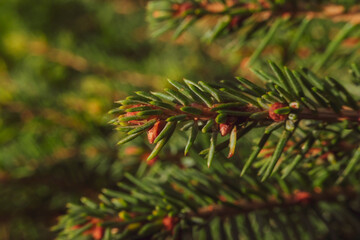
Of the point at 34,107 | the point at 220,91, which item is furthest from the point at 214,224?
the point at 34,107

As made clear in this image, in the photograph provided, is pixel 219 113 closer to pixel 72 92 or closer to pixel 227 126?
pixel 227 126

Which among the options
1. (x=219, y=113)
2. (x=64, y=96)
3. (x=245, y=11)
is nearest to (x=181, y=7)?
(x=245, y=11)

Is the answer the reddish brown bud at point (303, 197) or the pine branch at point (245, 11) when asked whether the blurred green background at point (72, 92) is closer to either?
the pine branch at point (245, 11)

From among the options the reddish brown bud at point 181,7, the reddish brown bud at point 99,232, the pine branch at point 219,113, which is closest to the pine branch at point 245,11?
the reddish brown bud at point 181,7

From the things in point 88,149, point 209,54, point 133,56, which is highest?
point 133,56

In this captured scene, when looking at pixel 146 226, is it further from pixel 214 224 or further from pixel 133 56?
pixel 133 56
